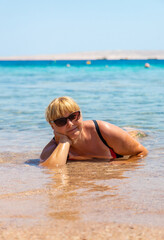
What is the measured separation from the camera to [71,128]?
→ 4793 millimetres

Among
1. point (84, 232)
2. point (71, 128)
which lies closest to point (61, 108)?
point (71, 128)

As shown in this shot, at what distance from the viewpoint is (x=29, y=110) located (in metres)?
12.1

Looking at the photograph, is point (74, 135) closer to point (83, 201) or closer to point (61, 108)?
point (61, 108)

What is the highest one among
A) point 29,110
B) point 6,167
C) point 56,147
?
point 56,147

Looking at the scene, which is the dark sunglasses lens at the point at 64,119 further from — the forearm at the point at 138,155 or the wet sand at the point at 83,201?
the forearm at the point at 138,155

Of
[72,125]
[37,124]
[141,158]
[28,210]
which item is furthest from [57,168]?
[37,124]

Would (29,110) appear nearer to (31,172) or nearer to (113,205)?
(31,172)

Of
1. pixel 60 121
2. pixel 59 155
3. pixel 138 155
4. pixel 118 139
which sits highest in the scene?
pixel 60 121

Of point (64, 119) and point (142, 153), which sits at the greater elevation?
point (64, 119)

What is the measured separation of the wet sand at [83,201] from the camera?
8.86 feet

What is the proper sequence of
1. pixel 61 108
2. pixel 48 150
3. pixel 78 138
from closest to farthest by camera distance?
pixel 61 108
pixel 78 138
pixel 48 150

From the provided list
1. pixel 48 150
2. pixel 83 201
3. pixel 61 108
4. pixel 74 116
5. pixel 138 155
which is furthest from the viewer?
pixel 138 155

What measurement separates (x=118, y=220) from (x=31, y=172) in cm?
208

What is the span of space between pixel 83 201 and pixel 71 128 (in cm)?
152
